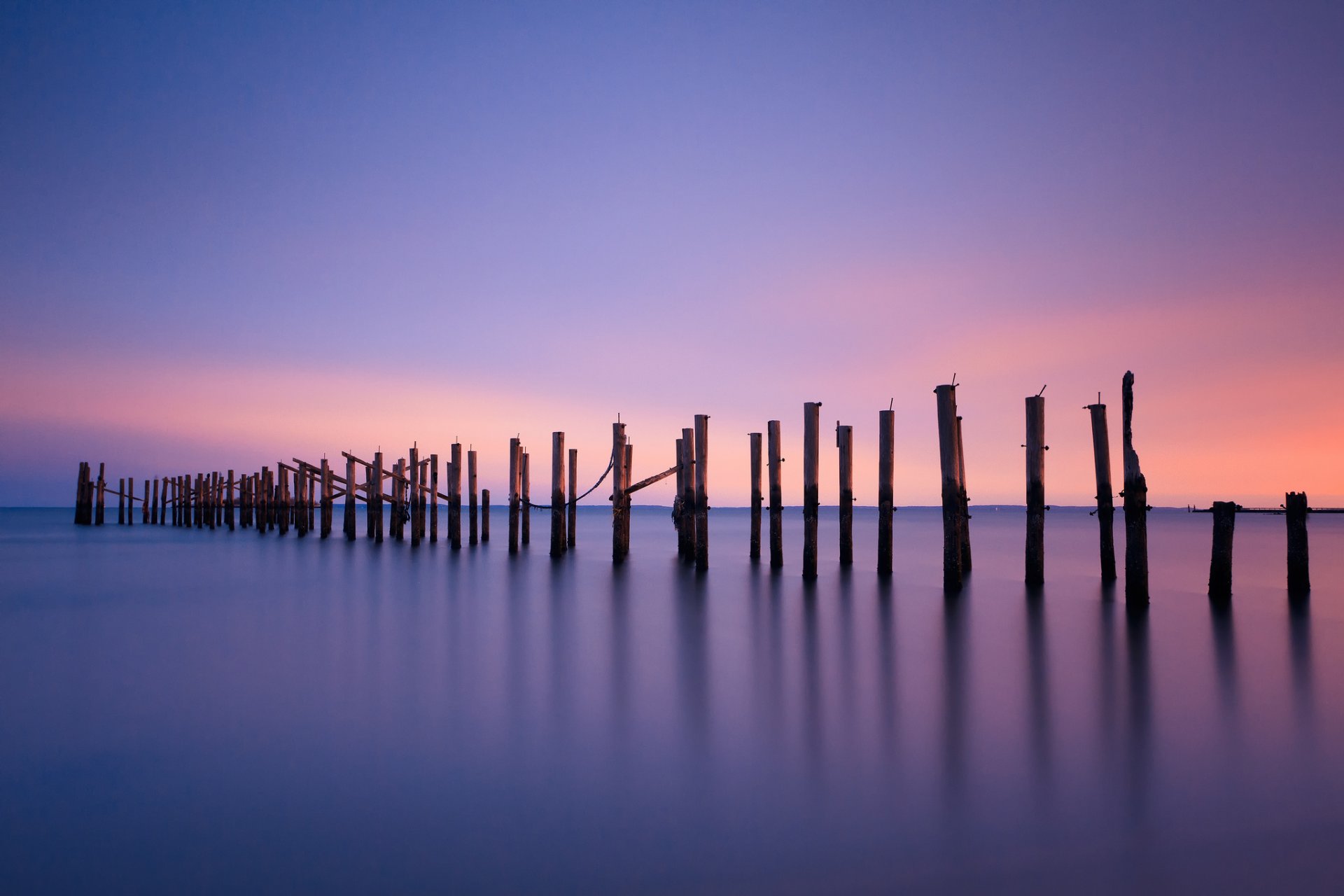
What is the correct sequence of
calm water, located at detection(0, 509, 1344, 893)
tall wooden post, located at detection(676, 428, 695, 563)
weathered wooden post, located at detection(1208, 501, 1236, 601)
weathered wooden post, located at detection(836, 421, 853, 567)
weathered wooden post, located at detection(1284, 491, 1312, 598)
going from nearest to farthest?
calm water, located at detection(0, 509, 1344, 893)
weathered wooden post, located at detection(1284, 491, 1312, 598)
weathered wooden post, located at detection(1208, 501, 1236, 601)
weathered wooden post, located at detection(836, 421, 853, 567)
tall wooden post, located at detection(676, 428, 695, 563)

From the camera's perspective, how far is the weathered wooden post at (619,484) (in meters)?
14.0

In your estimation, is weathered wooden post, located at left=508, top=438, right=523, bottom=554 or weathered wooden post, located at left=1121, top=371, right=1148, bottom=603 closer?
weathered wooden post, located at left=1121, top=371, right=1148, bottom=603

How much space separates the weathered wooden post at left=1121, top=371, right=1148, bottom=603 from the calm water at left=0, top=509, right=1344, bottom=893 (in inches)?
23.8

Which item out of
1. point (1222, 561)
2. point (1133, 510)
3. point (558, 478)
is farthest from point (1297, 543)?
point (558, 478)

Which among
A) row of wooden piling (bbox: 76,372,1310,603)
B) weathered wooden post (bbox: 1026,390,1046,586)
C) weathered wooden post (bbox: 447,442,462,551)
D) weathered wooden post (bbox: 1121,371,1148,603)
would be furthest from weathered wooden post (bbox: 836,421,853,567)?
weathered wooden post (bbox: 447,442,462,551)

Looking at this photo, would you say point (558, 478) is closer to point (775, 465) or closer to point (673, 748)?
point (775, 465)

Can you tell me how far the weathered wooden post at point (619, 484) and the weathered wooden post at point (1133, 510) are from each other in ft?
25.4

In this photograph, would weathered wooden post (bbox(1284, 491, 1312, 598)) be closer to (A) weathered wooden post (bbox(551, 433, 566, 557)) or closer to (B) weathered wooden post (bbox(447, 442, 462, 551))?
(A) weathered wooden post (bbox(551, 433, 566, 557))

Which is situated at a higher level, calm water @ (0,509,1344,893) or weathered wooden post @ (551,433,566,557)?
weathered wooden post @ (551,433,566,557)

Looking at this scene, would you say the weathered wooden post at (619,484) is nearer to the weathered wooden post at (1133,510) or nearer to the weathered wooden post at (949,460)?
the weathered wooden post at (949,460)

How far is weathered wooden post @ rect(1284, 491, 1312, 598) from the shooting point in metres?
9.27

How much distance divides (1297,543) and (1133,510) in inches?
124

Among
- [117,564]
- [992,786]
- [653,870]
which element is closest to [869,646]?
[992,786]

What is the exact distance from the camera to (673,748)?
4949 millimetres
